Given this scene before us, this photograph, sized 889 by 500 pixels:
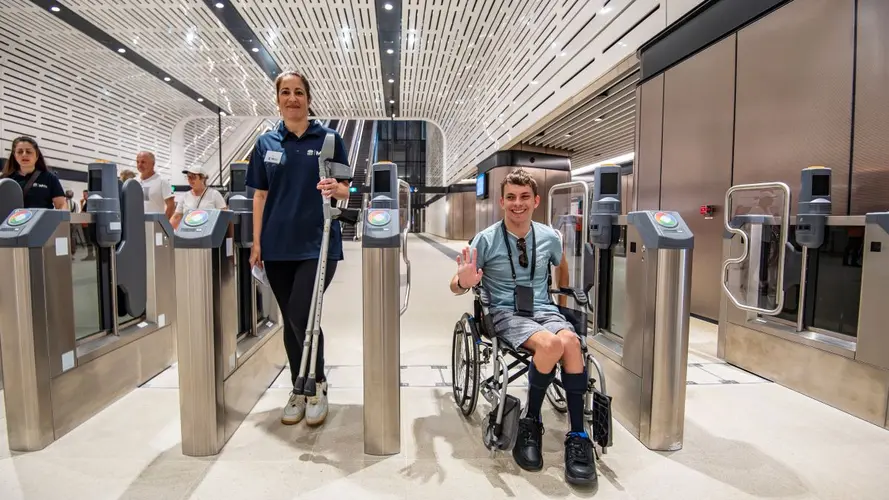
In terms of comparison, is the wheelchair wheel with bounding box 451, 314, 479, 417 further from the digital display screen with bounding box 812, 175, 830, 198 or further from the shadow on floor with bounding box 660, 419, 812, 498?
the digital display screen with bounding box 812, 175, 830, 198

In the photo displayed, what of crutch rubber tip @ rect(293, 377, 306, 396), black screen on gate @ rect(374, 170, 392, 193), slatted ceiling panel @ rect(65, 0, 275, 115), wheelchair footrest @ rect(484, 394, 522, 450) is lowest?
wheelchair footrest @ rect(484, 394, 522, 450)

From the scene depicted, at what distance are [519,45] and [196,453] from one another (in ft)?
30.8

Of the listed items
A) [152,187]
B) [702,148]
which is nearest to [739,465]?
[702,148]

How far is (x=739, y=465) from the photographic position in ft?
6.25

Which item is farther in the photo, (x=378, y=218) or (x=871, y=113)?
(x=871, y=113)

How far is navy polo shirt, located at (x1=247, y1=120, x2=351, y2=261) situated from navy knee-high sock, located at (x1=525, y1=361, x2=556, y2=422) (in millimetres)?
1140

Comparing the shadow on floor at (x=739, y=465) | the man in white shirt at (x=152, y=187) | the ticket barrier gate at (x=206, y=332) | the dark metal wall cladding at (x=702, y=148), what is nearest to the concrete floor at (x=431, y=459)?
the shadow on floor at (x=739, y=465)

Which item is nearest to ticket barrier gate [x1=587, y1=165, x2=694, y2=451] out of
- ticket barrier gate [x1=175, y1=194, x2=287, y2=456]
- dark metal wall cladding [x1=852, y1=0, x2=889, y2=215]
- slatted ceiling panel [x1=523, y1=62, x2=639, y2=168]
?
ticket barrier gate [x1=175, y1=194, x2=287, y2=456]

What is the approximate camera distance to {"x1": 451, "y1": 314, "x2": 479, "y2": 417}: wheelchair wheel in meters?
2.15

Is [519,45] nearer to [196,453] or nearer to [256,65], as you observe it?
[256,65]

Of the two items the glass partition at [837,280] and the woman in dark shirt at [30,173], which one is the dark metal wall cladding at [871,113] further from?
the woman in dark shirt at [30,173]

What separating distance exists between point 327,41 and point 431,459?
972cm

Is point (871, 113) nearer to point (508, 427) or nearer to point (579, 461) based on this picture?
point (579, 461)

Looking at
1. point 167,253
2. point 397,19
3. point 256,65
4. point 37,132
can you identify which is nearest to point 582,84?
point 397,19
